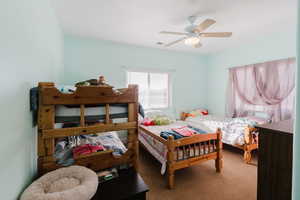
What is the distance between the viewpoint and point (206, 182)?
1.97 meters

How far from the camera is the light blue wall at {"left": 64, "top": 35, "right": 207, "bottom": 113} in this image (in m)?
3.08

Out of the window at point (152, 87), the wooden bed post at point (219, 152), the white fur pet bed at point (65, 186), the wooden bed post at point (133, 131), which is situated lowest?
the wooden bed post at point (219, 152)

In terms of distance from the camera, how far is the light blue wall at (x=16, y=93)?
71cm

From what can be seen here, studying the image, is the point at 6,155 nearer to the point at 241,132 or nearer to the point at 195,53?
the point at 241,132

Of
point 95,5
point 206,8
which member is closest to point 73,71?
point 95,5

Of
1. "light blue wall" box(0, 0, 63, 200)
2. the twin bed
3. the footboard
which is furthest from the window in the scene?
"light blue wall" box(0, 0, 63, 200)

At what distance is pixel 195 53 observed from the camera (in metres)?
4.40

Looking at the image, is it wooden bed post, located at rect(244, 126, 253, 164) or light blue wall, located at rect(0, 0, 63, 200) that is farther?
wooden bed post, located at rect(244, 126, 253, 164)

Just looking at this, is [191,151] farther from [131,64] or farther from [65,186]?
[131,64]

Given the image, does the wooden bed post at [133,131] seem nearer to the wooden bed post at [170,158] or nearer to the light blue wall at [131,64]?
the wooden bed post at [170,158]

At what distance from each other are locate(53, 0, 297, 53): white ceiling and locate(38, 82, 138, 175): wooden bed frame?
1466 millimetres

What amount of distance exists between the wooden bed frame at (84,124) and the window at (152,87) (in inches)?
102

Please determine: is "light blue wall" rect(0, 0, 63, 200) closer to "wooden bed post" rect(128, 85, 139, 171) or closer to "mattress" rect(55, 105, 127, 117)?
"mattress" rect(55, 105, 127, 117)

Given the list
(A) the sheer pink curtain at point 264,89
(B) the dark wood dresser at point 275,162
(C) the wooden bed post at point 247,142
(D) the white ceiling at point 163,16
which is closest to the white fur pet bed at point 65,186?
(B) the dark wood dresser at point 275,162
